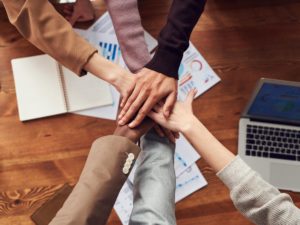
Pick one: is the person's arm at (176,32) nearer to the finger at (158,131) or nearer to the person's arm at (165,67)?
the person's arm at (165,67)

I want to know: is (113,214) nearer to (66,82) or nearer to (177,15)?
(66,82)

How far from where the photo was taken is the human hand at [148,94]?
857mm

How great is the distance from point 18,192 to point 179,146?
39cm

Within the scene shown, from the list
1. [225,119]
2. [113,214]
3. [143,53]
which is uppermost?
[143,53]

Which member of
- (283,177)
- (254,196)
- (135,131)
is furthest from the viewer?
(283,177)

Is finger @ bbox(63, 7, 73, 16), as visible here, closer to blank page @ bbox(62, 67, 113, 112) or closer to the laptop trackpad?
blank page @ bbox(62, 67, 113, 112)

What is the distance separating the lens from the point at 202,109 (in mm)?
986

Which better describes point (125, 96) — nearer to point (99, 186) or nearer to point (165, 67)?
point (165, 67)

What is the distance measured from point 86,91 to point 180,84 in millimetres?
236

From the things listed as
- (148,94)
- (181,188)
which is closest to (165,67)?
(148,94)

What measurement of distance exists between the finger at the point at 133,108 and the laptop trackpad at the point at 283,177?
35 cm

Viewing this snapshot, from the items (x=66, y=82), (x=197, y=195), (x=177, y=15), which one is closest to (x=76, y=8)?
(x=66, y=82)

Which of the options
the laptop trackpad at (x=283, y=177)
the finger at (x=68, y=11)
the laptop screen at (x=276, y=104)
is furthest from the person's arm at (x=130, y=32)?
the laptop trackpad at (x=283, y=177)

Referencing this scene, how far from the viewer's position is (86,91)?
98cm
